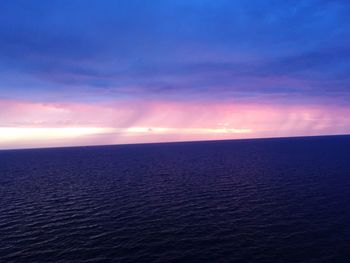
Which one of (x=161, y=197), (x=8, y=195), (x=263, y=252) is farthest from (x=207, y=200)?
(x=8, y=195)

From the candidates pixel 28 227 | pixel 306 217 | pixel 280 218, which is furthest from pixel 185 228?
pixel 28 227

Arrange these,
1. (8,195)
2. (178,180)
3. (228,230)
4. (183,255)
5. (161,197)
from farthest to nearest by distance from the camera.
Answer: (178,180) < (8,195) < (161,197) < (228,230) < (183,255)

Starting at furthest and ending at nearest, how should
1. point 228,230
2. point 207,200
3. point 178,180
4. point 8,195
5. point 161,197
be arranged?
point 178,180, point 8,195, point 161,197, point 207,200, point 228,230

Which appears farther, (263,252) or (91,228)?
(91,228)

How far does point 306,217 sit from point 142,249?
34361 millimetres

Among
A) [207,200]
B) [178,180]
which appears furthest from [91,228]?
[178,180]

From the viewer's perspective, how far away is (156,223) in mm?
56500

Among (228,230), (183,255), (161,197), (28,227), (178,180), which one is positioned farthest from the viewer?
(178,180)

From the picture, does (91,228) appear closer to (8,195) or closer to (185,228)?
(185,228)

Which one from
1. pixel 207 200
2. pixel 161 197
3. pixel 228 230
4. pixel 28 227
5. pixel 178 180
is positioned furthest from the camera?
pixel 178 180

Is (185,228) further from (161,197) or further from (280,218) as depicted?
(161,197)

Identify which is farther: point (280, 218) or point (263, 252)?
point (280, 218)

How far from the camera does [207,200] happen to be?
72812 millimetres

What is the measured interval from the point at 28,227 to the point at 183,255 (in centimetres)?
3283
